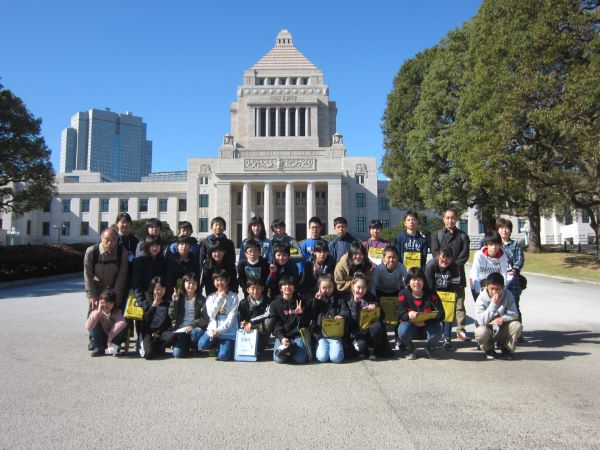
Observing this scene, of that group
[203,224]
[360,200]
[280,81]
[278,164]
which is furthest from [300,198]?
[280,81]

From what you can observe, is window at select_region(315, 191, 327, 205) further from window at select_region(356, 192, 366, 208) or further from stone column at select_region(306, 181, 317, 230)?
stone column at select_region(306, 181, 317, 230)

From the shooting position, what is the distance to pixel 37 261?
17047mm

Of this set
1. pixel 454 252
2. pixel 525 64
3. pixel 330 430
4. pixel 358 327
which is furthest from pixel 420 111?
pixel 330 430

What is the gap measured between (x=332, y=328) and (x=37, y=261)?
15.4m

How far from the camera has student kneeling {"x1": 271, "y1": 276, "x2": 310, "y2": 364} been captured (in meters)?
5.70

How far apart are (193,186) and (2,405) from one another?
51.1m

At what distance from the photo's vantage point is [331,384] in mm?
4715

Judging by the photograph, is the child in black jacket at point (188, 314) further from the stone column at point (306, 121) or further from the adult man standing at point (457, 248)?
the stone column at point (306, 121)

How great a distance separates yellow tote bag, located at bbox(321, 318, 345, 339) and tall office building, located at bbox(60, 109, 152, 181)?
570 ft

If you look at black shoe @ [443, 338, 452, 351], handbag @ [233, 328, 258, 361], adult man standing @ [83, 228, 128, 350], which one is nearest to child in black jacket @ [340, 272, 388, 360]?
black shoe @ [443, 338, 452, 351]

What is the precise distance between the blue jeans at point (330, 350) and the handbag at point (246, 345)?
82 centimetres

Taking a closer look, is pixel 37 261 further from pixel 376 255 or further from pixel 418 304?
pixel 418 304

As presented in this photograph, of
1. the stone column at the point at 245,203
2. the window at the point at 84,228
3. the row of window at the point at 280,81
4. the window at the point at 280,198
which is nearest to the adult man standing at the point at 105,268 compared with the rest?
the stone column at the point at 245,203

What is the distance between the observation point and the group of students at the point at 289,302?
19.1 feet
